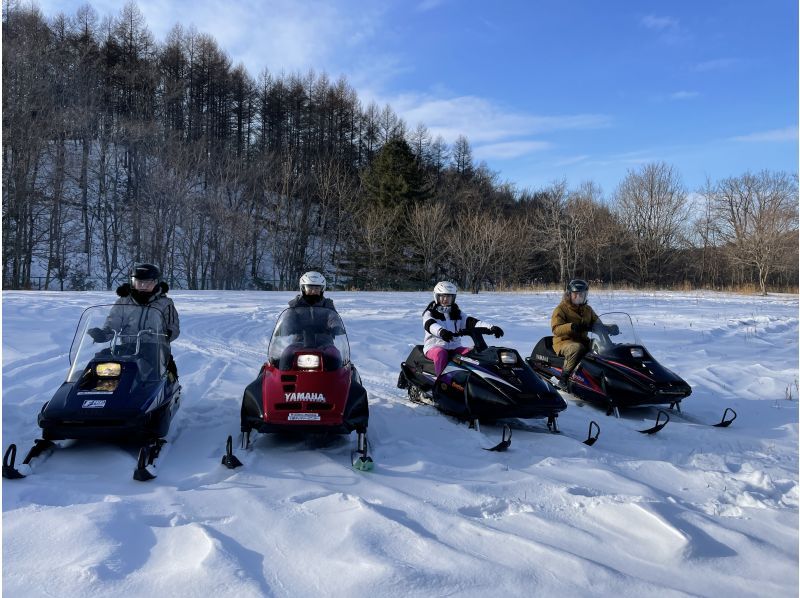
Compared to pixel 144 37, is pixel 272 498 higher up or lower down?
lower down

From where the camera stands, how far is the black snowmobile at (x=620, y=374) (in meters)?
6.18

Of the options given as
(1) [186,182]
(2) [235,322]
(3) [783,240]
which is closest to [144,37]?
(1) [186,182]

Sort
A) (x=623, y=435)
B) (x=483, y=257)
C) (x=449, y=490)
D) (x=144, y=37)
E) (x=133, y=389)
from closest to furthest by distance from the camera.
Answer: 1. (x=449, y=490)
2. (x=133, y=389)
3. (x=623, y=435)
4. (x=483, y=257)
5. (x=144, y=37)

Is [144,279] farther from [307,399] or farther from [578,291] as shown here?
[578,291]

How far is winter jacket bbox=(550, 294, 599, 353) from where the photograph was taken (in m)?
7.29

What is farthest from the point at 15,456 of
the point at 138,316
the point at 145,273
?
the point at 145,273

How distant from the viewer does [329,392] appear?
470cm

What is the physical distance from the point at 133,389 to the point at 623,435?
4.50 m

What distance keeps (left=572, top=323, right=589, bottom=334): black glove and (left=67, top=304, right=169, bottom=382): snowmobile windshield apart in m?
4.79

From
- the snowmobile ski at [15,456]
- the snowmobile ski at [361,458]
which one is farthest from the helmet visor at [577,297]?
the snowmobile ski at [15,456]

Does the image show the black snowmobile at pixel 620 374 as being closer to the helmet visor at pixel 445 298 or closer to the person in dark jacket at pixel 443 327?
the person in dark jacket at pixel 443 327

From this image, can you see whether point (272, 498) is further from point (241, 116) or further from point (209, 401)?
point (241, 116)

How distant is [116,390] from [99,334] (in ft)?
3.13

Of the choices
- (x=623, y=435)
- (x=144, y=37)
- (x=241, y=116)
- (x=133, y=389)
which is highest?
(x=144, y=37)
